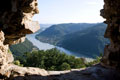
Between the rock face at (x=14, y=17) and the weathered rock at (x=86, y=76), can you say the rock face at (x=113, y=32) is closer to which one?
the weathered rock at (x=86, y=76)

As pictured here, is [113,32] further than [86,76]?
Yes

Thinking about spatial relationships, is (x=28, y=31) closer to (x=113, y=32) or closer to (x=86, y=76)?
(x=86, y=76)

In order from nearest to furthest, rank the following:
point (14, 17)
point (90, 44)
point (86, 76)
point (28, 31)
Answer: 1. point (14, 17)
2. point (86, 76)
3. point (28, 31)
4. point (90, 44)

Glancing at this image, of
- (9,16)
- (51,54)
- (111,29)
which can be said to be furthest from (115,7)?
(51,54)

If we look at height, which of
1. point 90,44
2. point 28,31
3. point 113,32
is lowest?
point 90,44

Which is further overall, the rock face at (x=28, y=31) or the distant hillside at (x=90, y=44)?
the distant hillside at (x=90, y=44)

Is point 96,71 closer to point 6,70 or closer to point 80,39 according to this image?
point 6,70

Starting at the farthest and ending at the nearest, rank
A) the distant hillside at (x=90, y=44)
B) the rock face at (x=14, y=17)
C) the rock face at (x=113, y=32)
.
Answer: the distant hillside at (x=90, y=44), the rock face at (x=113, y=32), the rock face at (x=14, y=17)

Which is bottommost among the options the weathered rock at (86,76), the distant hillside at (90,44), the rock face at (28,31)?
the distant hillside at (90,44)

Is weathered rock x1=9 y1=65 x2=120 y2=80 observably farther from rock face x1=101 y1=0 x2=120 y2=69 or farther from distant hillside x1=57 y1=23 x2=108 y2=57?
distant hillside x1=57 y1=23 x2=108 y2=57

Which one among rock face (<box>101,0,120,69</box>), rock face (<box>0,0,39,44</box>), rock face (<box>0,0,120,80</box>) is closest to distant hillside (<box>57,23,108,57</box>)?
rock face (<box>101,0,120,69</box>)

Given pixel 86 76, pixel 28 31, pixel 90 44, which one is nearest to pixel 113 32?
pixel 86 76

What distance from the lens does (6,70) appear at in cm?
962

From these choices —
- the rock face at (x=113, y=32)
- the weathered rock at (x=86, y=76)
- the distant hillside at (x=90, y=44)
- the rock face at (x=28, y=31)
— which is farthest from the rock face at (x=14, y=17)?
the distant hillside at (x=90, y=44)
